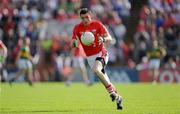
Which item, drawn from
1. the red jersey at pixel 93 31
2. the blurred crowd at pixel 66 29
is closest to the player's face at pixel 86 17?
the red jersey at pixel 93 31

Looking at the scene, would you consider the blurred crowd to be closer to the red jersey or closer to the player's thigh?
the red jersey

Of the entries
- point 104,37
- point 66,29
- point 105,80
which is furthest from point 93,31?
point 66,29

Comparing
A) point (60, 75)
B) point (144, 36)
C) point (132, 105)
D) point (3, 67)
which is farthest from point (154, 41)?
point (132, 105)

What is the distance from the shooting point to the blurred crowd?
38.4 metres

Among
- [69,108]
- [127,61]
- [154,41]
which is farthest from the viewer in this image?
[127,61]

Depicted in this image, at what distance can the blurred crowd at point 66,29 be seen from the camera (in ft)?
126

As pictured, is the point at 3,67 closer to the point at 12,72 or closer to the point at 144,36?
the point at 12,72

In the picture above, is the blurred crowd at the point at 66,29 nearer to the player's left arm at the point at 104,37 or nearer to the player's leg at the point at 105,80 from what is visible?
the player's left arm at the point at 104,37

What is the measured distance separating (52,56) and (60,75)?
4.49ft

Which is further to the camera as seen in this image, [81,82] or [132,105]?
[81,82]

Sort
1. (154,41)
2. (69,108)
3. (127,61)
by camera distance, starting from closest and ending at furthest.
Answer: (69,108) < (154,41) < (127,61)

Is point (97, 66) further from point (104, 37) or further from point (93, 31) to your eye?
point (93, 31)

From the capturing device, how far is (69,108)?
17188 millimetres

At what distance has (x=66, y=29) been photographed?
4012cm
